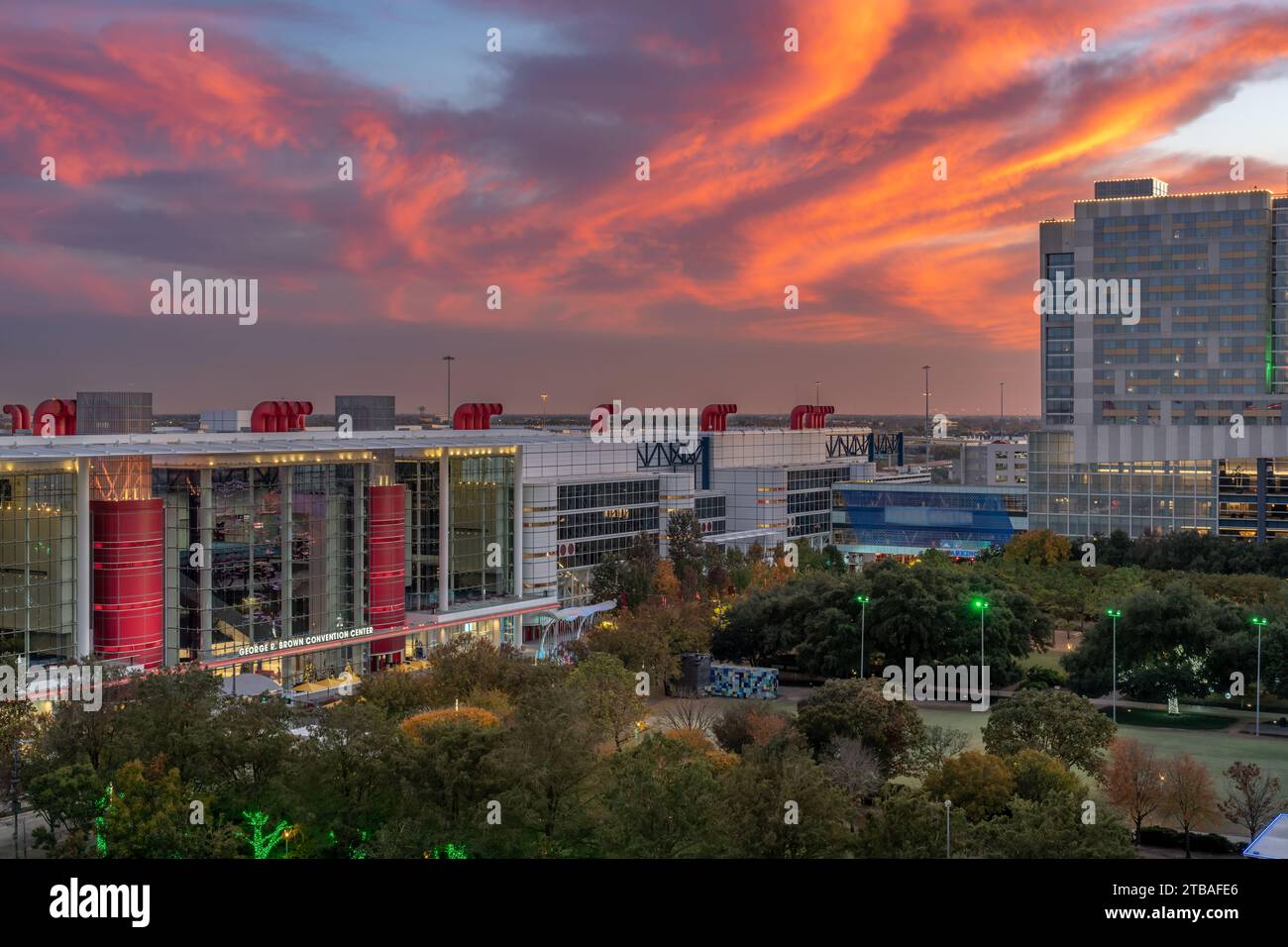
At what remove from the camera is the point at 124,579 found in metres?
51.6

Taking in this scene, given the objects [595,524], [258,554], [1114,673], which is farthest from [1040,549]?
[258,554]

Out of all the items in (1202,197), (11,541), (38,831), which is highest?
(1202,197)

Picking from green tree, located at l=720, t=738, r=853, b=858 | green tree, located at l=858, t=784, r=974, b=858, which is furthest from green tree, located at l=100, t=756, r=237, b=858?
green tree, located at l=858, t=784, r=974, b=858

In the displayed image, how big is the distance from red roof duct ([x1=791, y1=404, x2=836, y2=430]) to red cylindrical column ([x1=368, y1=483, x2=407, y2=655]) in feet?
218

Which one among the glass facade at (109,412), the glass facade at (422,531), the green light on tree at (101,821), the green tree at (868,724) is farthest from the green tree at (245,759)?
the glass facade at (422,531)

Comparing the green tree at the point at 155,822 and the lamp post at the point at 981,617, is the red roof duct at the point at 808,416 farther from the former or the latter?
the green tree at the point at 155,822

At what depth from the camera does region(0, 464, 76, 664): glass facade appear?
48719 mm

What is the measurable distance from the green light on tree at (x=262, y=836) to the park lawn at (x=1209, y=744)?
25.4 m

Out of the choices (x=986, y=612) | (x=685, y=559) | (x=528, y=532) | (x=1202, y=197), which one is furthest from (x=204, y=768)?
(x=1202, y=197)
